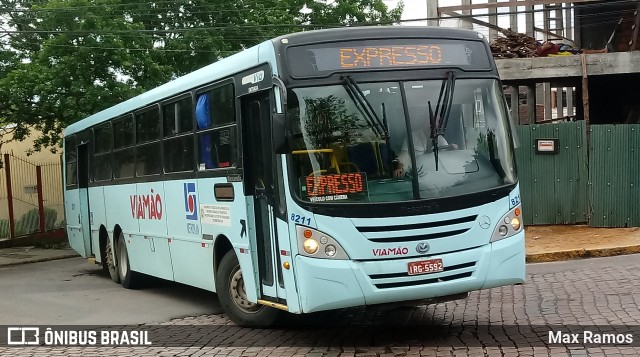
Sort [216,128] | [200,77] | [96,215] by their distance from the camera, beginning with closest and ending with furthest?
[216,128]
[200,77]
[96,215]

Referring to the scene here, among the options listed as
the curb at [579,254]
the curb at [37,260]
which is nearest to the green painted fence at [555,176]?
the curb at [579,254]

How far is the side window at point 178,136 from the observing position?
9.57 m

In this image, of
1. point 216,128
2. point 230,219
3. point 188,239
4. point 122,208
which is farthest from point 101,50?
point 230,219

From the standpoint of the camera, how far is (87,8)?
786 inches

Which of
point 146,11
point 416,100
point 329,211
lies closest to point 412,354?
point 329,211

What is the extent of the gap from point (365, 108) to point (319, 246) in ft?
4.37

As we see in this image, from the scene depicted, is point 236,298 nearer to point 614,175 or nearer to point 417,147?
point 417,147

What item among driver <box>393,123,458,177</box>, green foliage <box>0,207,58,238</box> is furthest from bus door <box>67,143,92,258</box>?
driver <box>393,123,458,177</box>

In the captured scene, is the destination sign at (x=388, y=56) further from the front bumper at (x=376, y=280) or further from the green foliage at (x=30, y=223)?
the green foliage at (x=30, y=223)

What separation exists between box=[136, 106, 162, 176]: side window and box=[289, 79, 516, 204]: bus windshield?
170 inches

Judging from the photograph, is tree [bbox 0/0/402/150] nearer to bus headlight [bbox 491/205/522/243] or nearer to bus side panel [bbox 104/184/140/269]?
bus side panel [bbox 104/184/140/269]

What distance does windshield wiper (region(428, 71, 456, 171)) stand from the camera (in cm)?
703

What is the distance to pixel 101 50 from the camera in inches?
776

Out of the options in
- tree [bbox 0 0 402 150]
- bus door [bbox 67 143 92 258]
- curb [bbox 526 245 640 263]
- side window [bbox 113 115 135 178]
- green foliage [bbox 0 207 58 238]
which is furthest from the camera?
green foliage [bbox 0 207 58 238]
